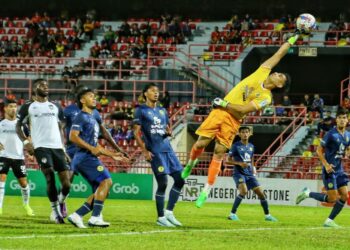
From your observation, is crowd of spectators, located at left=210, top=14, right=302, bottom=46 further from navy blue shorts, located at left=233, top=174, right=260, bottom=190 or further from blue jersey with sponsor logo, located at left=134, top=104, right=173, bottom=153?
blue jersey with sponsor logo, located at left=134, top=104, right=173, bottom=153

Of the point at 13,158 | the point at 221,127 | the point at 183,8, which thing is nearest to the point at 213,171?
the point at 221,127

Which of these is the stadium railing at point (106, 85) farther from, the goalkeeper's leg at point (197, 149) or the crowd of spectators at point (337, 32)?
the goalkeeper's leg at point (197, 149)

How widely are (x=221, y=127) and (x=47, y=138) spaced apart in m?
3.06

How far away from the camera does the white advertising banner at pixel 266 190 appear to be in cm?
3148

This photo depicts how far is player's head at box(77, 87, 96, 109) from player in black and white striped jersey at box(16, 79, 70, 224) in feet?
3.39

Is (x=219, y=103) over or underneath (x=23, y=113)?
over

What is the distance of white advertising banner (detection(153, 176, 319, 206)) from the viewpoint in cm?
3148

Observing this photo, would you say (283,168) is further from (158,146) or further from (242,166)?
(158,146)

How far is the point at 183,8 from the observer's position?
2021 inches

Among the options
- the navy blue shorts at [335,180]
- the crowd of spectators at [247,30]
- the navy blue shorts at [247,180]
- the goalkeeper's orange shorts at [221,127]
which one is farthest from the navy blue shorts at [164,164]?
the crowd of spectators at [247,30]

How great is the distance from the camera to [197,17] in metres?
50.6

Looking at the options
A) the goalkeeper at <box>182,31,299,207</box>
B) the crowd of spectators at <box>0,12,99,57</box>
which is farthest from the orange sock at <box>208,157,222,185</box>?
the crowd of spectators at <box>0,12,99,57</box>

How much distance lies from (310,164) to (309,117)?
716cm

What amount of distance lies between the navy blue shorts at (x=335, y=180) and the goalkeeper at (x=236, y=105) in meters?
2.96
